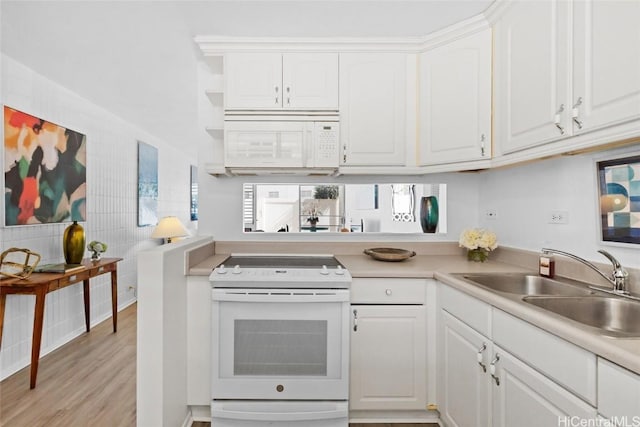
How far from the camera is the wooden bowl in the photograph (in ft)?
7.12

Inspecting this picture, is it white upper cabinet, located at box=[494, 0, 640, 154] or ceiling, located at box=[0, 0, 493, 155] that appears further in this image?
ceiling, located at box=[0, 0, 493, 155]

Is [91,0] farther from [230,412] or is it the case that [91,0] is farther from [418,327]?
[418,327]

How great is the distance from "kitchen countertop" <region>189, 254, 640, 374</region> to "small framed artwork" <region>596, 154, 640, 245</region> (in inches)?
19.1

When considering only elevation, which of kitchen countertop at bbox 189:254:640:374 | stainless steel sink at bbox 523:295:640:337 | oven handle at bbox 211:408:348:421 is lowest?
oven handle at bbox 211:408:348:421

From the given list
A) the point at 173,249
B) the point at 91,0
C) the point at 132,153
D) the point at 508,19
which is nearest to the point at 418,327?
the point at 173,249

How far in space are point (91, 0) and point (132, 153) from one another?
280 cm

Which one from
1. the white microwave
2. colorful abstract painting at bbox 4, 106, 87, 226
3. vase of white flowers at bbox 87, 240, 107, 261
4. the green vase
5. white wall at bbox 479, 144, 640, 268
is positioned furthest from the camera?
vase of white flowers at bbox 87, 240, 107, 261

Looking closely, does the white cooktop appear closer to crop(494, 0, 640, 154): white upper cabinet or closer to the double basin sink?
the double basin sink

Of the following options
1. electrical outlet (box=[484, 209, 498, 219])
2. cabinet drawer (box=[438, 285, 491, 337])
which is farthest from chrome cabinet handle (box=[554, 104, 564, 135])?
electrical outlet (box=[484, 209, 498, 219])

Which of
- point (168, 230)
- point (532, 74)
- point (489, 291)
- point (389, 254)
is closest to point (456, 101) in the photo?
point (532, 74)

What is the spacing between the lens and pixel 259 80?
2.14m

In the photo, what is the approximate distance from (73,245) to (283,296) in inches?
84.6

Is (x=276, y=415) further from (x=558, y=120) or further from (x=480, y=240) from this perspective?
(x=558, y=120)

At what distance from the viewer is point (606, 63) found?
3.88ft
